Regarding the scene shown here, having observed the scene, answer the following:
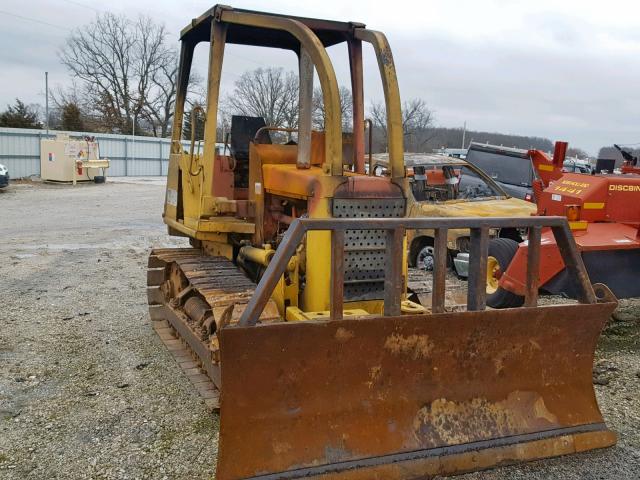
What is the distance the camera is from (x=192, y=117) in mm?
5172

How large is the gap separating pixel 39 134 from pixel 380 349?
89.2 ft

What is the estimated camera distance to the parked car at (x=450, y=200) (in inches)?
330

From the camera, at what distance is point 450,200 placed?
29.7ft

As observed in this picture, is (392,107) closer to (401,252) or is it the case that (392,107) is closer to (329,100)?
(329,100)

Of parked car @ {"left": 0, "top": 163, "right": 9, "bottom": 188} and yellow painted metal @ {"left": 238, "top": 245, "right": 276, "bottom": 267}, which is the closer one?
yellow painted metal @ {"left": 238, "top": 245, "right": 276, "bottom": 267}

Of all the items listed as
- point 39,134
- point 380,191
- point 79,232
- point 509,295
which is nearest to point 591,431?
point 380,191

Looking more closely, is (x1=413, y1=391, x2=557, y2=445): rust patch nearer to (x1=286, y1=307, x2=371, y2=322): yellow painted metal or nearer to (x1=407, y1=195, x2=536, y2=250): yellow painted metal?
(x1=286, y1=307, x2=371, y2=322): yellow painted metal

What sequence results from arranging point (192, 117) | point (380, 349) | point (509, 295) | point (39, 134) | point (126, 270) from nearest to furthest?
1. point (380, 349)
2. point (192, 117)
3. point (509, 295)
4. point (126, 270)
5. point (39, 134)

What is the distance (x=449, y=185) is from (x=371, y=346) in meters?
6.38

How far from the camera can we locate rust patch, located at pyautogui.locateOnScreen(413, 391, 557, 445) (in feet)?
11.2

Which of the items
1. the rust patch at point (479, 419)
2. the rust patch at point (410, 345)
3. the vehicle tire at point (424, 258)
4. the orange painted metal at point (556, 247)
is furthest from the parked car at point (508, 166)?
the rust patch at point (410, 345)

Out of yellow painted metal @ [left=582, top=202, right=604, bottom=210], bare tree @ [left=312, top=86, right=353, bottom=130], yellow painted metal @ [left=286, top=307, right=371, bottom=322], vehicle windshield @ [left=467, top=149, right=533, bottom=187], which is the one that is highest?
bare tree @ [left=312, top=86, right=353, bottom=130]

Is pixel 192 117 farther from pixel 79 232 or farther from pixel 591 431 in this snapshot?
pixel 79 232

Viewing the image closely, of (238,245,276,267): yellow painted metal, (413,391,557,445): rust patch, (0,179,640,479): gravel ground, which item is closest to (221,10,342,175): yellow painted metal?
(238,245,276,267): yellow painted metal
